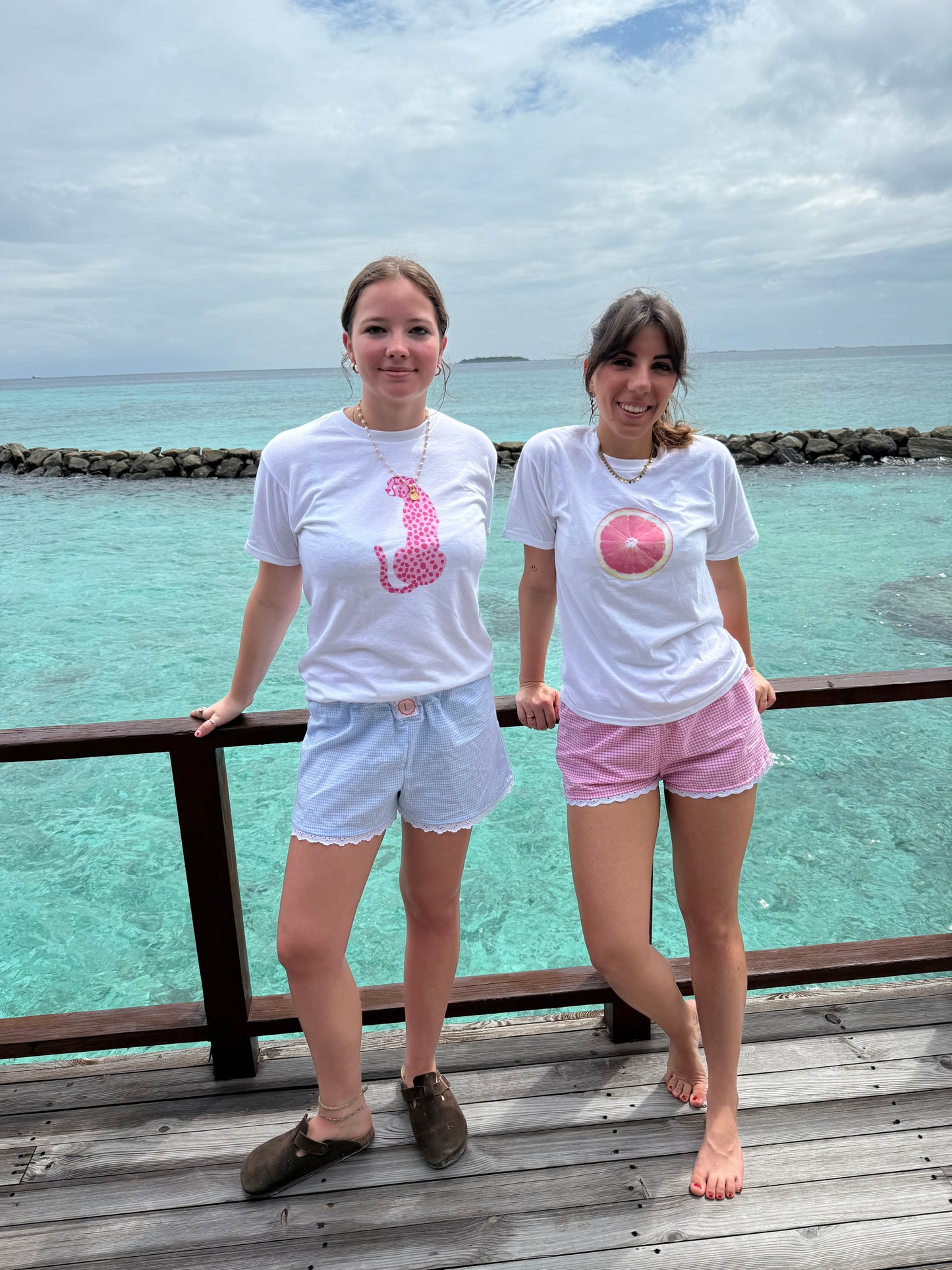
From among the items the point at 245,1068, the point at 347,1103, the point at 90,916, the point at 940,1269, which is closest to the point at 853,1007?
the point at 940,1269

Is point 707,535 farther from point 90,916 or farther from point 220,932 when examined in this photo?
point 90,916

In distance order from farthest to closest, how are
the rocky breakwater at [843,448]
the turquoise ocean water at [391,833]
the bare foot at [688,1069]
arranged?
the rocky breakwater at [843,448], the turquoise ocean water at [391,833], the bare foot at [688,1069]

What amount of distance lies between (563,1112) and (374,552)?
4.15 feet

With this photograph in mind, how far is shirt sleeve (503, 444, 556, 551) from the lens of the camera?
1701mm

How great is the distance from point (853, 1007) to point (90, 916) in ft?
16.2

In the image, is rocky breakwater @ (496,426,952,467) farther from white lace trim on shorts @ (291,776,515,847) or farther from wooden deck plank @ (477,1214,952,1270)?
wooden deck plank @ (477,1214,952,1270)

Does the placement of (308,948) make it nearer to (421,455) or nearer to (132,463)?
(421,455)

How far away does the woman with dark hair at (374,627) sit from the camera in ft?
5.22

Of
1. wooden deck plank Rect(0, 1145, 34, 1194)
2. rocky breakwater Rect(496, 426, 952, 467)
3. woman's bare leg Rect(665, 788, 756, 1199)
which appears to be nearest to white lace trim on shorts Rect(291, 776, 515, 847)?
woman's bare leg Rect(665, 788, 756, 1199)

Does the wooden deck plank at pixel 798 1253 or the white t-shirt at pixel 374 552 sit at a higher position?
the white t-shirt at pixel 374 552

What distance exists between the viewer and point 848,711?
27.5 ft

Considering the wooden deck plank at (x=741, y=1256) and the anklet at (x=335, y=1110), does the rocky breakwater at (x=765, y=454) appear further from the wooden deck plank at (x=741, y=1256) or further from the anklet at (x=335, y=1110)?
the wooden deck plank at (x=741, y=1256)

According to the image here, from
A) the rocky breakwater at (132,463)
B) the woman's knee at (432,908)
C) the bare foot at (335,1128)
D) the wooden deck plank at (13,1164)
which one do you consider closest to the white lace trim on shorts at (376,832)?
the woman's knee at (432,908)

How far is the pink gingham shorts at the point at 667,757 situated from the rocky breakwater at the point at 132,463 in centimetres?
2080
